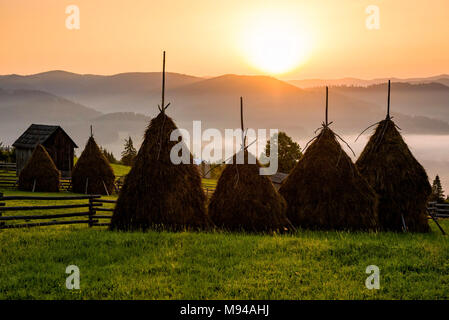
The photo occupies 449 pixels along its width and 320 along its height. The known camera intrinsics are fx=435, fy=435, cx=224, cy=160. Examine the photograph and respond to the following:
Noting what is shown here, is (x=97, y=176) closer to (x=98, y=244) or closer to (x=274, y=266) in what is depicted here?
(x=98, y=244)

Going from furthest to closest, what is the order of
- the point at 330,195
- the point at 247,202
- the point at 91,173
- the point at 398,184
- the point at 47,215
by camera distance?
the point at 91,173 < the point at 398,184 < the point at 47,215 < the point at 330,195 < the point at 247,202

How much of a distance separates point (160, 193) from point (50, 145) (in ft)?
129

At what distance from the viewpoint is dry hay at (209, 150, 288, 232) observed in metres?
13.3

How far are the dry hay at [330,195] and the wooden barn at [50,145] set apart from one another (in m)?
38.8

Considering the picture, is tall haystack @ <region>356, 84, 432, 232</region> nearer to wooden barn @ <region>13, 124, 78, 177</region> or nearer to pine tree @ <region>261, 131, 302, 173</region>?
pine tree @ <region>261, 131, 302, 173</region>

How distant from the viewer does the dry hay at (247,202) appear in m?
13.3

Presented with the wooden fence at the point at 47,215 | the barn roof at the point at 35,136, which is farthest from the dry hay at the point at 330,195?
the barn roof at the point at 35,136

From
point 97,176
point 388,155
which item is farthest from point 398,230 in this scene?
point 97,176

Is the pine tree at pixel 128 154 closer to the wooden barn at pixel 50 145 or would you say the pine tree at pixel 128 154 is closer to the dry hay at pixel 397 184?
the wooden barn at pixel 50 145

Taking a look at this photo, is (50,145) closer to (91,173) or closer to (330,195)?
(91,173)

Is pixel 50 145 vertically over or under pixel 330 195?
over

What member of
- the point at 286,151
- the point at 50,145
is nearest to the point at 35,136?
the point at 50,145

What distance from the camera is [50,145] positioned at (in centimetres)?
4812
